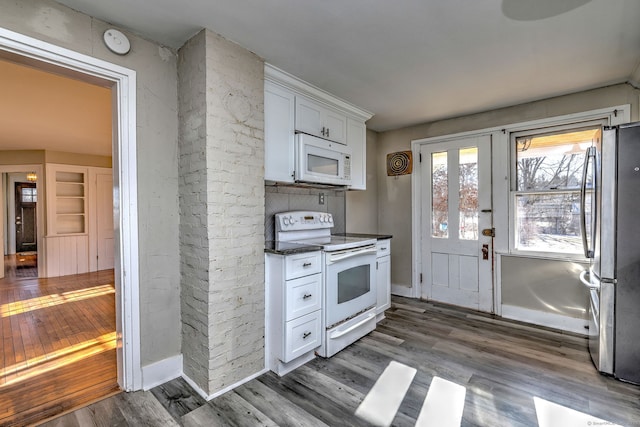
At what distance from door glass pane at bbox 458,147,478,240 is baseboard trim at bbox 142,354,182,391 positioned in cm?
317

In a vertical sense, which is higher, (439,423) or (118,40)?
(118,40)

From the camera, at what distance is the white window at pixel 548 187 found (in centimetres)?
297

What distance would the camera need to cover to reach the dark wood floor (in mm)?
1735

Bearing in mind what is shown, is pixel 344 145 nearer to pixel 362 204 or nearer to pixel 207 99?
pixel 362 204

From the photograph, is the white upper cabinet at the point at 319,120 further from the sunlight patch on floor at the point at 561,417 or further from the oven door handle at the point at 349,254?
the sunlight patch on floor at the point at 561,417

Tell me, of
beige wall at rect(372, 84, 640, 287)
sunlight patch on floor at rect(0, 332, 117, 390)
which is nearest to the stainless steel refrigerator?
beige wall at rect(372, 84, 640, 287)

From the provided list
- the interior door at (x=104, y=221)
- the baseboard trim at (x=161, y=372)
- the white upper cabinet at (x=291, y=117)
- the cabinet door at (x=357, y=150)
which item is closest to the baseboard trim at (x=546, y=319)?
the cabinet door at (x=357, y=150)

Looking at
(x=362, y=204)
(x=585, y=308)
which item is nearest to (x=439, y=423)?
(x=585, y=308)

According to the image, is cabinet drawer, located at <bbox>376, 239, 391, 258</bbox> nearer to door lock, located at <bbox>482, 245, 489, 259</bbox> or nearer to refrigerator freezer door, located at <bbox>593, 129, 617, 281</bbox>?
door lock, located at <bbox>482, 245, 489, 259</bbox>

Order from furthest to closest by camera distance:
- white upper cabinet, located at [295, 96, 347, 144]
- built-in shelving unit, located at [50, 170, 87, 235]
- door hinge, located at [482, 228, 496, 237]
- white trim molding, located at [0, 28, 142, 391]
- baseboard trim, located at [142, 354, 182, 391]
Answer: built-in shelving unit, located at [50, 170, 87, 235] → door hinge, located at [482, 228, 496, 237] → white upper cabinet, located at [295, 96, 347, 144] → baseboard trim, located at [142, 354, 182, 391] → white trim molding, located at [0, 28, 142, 391]

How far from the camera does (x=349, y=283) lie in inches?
105

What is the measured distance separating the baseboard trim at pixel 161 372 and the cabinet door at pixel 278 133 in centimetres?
147

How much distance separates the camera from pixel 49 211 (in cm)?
548

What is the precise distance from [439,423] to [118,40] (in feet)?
9.51
